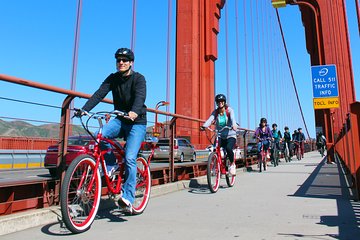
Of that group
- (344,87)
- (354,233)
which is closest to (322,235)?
(354,233)

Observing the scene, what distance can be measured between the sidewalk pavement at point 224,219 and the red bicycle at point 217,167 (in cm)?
30

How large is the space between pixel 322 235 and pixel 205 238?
923 millimetres

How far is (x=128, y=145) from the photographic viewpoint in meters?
3.65

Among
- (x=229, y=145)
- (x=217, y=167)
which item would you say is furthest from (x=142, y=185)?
(x=229, y=145)

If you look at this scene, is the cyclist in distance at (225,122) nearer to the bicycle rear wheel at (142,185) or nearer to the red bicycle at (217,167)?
the red bicycle at (217,167)

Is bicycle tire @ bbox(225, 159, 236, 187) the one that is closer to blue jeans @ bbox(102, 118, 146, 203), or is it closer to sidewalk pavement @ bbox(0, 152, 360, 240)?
sidewalk pavement @ bbox(0, 152, 360, 240)

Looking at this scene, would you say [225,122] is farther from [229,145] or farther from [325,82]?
[325,82]

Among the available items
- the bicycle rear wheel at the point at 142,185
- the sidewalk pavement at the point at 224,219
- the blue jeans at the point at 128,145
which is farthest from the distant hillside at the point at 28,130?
the sidewalk pavement at the point at 224,219

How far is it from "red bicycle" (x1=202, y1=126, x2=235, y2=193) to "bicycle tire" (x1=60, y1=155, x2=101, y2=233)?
2.57m

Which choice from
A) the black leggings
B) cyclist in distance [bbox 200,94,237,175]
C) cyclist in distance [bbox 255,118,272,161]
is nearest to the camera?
cyclist in distance [bbox 200,94,237,175]

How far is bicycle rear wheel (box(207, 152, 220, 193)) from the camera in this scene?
5.57m

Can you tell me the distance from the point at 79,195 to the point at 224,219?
142 centimetres

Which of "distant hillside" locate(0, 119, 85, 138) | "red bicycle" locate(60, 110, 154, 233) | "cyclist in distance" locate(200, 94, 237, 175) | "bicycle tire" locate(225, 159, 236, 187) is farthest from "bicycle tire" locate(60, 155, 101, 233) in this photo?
"bicycle tire" locate(225, 159, 236, 187)

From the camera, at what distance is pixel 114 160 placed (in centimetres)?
366
